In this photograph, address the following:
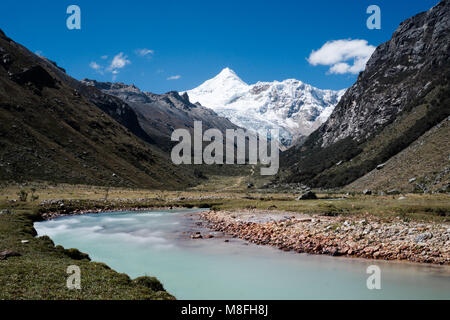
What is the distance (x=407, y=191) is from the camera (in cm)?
8794

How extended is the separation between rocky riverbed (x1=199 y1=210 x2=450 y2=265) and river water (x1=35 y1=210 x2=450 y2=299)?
1.60 m

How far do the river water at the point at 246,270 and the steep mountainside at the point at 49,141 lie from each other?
91.5 meters

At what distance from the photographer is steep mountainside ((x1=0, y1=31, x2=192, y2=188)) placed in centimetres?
12312

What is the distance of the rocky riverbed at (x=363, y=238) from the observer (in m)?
29.6

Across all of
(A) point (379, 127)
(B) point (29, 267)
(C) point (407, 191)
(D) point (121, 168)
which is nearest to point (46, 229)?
(B) point (29, 267)

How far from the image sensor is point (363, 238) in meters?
33.9

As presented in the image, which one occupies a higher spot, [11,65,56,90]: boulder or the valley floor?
[11,65,56,90]: boulder

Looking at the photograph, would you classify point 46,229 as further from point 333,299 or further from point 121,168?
point 121,168

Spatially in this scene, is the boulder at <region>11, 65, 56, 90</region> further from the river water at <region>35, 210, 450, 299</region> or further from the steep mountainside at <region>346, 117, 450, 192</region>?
the steep mountainside at <region>346, 117, 450, 192</region>
